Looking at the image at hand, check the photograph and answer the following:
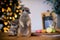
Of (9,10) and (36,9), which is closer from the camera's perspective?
(9,10)

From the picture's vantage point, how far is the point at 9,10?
2.72 metres

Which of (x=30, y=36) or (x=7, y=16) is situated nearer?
(x=30, y=36)

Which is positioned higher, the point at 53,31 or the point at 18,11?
the point at 18,11

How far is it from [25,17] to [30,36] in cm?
25

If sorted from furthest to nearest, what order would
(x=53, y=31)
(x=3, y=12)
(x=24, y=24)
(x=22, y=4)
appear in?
(x=22, y=4), (x=3, y=12), (x=53, y=31), (x=24, y=24)

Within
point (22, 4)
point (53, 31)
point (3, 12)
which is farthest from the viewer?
point (22, 4)

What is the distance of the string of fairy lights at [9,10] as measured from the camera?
2652 mm

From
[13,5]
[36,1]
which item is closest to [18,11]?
[13,5]

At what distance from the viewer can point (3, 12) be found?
2662mm

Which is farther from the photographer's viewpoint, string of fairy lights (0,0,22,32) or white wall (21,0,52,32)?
white wall (21,0,52,32)

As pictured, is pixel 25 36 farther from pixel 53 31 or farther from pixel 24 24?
pixel 53 31

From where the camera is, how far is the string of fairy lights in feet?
8.70

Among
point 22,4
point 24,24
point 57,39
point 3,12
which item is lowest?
point 57,39

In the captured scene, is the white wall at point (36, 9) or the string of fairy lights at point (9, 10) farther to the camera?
the white wall at point (36, 9)
